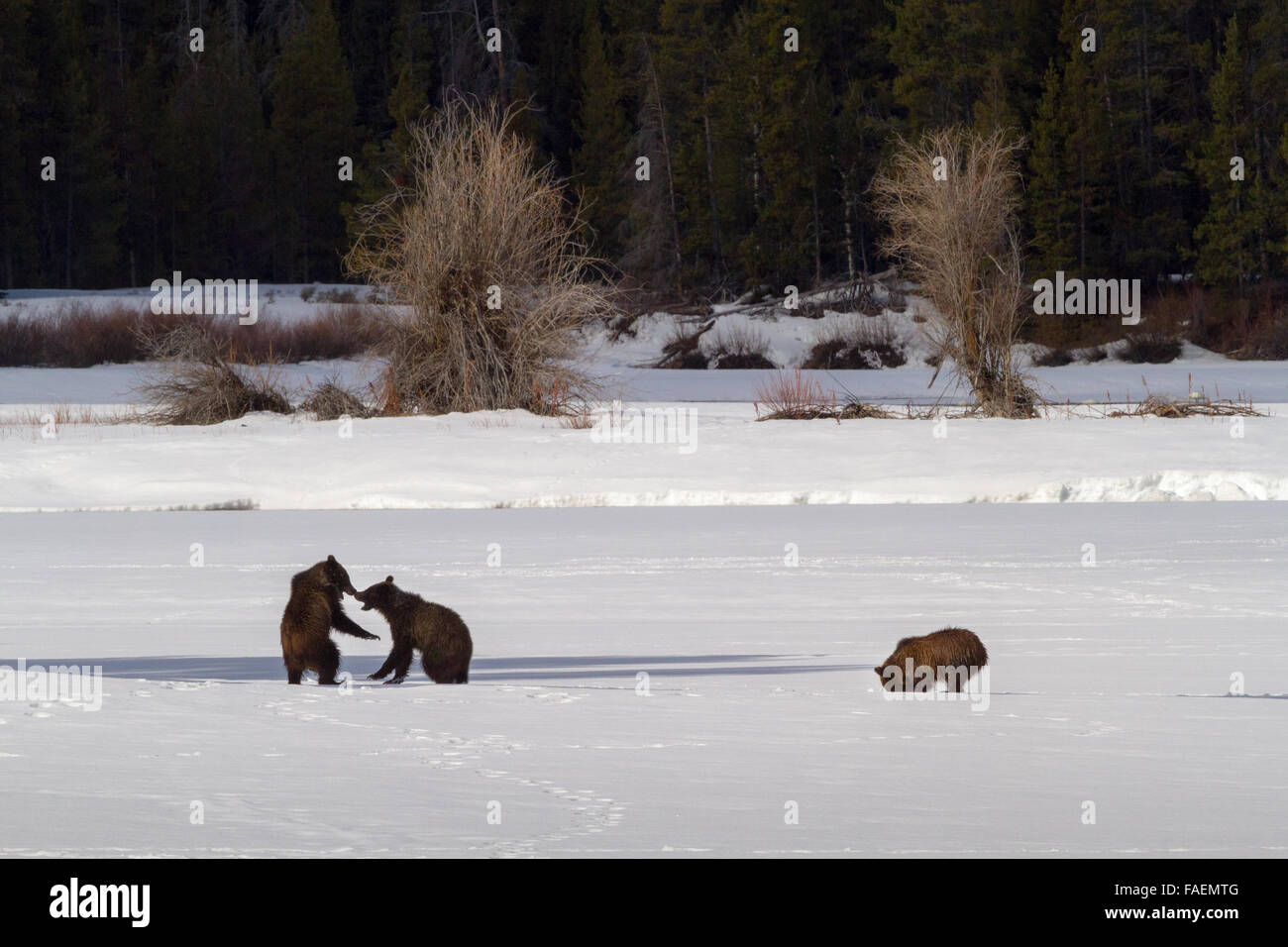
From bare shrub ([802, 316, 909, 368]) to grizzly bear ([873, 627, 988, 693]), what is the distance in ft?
105

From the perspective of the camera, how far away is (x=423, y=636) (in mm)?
8234

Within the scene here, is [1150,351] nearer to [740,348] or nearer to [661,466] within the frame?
[740,348]

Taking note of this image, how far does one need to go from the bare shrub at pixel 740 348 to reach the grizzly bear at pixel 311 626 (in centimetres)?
3268

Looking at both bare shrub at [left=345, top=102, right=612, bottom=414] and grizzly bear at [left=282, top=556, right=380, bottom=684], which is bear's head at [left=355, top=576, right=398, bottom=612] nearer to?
grizzly bear at [left=282, top=556, right=380, bottom=684]

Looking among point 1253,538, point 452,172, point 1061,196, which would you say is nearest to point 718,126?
point 1061,196

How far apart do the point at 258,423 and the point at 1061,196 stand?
24945mm

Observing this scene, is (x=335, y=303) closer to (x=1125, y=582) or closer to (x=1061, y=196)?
(x=1061, y=196)

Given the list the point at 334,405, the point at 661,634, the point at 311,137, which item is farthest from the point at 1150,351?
the point at 661,634

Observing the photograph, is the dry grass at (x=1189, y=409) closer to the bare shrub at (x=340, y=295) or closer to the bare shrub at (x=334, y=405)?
the bare shrub at (x=334, y=405)

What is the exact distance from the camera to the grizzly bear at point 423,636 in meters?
8.18

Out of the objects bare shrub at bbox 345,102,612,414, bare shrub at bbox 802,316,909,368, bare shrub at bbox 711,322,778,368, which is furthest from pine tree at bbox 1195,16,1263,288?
bare shrub at bbox 345,102,612,414

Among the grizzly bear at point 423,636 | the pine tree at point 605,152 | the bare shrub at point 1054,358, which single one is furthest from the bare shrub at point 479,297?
the pine tree at point 605,152

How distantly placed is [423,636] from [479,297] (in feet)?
51.7

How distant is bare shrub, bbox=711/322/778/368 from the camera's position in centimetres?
4131
